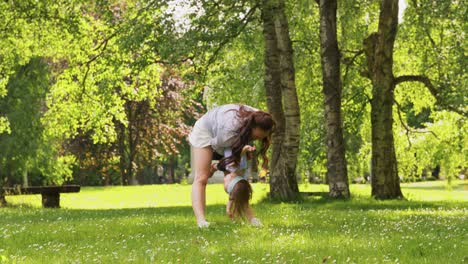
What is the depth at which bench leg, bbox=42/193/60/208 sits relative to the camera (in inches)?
890

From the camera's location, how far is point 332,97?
19328 millimetres

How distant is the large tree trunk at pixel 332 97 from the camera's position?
19250 mm

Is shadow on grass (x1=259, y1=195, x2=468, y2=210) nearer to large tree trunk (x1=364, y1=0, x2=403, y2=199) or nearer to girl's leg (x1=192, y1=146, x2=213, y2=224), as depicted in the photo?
large tree trunk (x1=364, y1=0, x2=403, y2=199)

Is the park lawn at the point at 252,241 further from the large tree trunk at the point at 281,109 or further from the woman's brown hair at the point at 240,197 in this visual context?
the large tree trunk at the point at 281,109

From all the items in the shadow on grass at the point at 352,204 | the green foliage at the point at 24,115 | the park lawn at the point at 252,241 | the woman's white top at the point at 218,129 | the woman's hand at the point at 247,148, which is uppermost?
the green foliage at the point at 24,115

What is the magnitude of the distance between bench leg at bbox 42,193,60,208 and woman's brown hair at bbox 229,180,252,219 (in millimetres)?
13920

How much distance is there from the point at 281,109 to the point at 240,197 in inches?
403

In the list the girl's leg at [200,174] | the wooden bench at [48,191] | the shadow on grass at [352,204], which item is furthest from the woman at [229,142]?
the wooden bench at [48,191]

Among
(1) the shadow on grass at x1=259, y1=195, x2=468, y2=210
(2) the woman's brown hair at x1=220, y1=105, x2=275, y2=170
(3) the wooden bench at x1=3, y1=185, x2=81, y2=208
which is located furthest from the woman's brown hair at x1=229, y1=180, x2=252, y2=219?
(3) the wooden bench at x1=3, y1=185, x2=81, y2=208

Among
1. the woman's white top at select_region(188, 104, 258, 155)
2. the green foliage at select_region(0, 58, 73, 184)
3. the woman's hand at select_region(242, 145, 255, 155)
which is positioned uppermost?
the green foliage at select_region(0, 58, 73, 184)

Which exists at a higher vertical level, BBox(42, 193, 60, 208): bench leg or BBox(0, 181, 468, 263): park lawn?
BBox(42, 193, 60, 208): bench leg

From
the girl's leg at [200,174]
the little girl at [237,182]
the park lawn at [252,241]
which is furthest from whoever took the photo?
the girl's leg at [200,174]

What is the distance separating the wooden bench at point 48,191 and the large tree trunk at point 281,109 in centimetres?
671

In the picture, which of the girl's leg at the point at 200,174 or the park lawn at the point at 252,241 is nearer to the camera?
the park lawn at the point at 252,241
